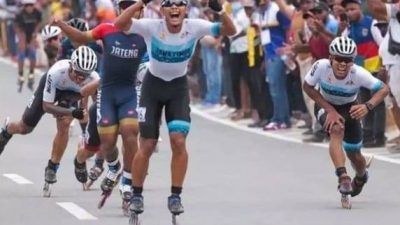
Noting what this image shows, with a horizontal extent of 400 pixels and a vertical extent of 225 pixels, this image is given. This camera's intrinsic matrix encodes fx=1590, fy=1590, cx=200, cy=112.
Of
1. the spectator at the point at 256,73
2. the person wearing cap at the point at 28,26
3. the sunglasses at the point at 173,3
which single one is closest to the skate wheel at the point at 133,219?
the sunglasses at the point at 173,3

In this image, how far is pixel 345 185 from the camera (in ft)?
48.5

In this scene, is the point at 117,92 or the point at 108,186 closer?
the point at 108,186

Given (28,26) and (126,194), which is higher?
(126,194)

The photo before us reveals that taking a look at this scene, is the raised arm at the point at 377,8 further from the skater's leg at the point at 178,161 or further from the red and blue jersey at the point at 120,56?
the skater's leg at the point at 178,161

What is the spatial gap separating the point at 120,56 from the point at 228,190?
7.46 ft

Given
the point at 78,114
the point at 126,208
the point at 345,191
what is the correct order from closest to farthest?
the point at 126,208, the point at 345,191, the point at 78,114

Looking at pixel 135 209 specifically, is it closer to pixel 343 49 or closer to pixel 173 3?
pixel 173 3

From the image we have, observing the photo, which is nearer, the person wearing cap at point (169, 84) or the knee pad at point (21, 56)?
the person wearing cap at point (169, 84)

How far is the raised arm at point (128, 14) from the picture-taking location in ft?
43.0

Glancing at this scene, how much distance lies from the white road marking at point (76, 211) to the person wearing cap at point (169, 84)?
2.98ft

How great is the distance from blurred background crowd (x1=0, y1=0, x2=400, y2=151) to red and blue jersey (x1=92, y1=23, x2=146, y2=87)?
2799 mm

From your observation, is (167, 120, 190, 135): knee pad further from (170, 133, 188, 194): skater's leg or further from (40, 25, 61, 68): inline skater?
(40, 25, 61, 68): inline skater

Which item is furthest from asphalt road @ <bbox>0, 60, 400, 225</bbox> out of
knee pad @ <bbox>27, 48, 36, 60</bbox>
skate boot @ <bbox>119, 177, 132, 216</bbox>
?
knee pad @ <bbox>27, 48, 36, 60</bbox>

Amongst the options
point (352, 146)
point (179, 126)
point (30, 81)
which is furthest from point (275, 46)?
point (179, 126)
